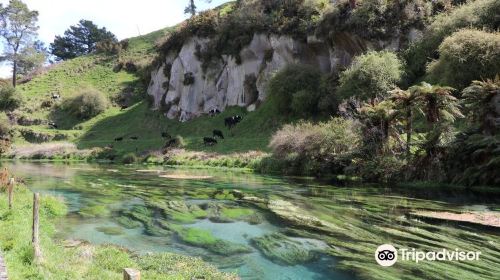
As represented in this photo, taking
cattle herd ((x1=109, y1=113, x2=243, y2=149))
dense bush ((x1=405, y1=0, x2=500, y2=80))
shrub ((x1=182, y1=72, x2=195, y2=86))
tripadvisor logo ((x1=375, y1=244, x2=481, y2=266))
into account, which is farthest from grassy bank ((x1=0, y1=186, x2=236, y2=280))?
shrub ((x1=182, y1=72, x2=195, y2=86))

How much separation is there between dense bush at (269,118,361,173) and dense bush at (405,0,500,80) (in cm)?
1306

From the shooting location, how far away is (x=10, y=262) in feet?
33.4

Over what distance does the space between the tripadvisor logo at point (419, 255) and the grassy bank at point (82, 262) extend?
4.04m

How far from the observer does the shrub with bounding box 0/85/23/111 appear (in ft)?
252

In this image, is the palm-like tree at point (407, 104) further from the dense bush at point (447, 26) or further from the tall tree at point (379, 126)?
the dense bush at point (447, 26)

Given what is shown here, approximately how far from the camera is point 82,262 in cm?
1162

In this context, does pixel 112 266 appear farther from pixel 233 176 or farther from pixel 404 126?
pixel 404 126

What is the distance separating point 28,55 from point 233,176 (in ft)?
221

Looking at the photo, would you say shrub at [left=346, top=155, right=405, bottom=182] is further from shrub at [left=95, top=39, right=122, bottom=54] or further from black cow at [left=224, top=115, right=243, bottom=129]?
shrub at [left=95, top=39, right=122, bottom=54]

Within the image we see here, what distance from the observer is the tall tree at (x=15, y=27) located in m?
86.2

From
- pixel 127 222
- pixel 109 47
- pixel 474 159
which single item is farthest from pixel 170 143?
pixel 109 47

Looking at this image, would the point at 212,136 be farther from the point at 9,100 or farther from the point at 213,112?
the point at 9,100

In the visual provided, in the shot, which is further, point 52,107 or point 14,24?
point 14,24

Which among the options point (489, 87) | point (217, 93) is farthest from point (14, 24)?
point (489, 87)
